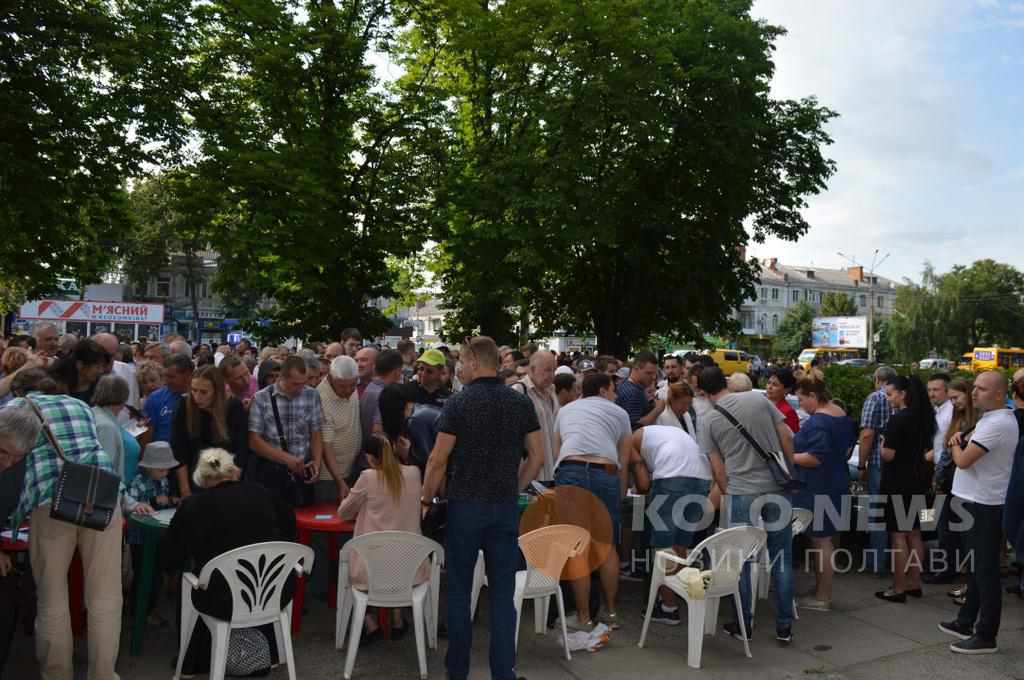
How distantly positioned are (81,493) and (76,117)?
39.1 feet

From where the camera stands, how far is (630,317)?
77.2 feet

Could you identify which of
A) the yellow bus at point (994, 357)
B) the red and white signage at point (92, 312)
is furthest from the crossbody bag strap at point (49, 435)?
the yellow bus at point (994, 357)

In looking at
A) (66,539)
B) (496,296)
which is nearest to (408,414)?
(66,539)

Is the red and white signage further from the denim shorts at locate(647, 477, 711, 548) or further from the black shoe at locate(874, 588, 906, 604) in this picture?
the black shoe at locate(874, 588, 906, 604)

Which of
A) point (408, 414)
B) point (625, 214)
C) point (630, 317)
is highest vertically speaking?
point (625, 214)

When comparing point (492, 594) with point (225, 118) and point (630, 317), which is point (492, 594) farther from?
point (630, 317)

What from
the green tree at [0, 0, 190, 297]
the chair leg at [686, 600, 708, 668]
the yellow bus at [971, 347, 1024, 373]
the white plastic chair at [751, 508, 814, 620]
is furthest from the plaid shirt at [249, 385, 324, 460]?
the yellow bus at [971, 347, 1024, 373]

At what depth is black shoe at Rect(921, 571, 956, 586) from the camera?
23.4 feet

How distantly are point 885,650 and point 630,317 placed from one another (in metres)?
18.3

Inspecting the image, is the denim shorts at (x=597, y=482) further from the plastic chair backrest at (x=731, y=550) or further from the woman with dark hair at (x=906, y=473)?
the woman with dark hair at (x=906, y=473)

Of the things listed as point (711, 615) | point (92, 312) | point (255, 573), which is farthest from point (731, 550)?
point (92, 312)

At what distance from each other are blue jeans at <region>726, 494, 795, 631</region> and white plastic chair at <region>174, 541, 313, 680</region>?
285 cm

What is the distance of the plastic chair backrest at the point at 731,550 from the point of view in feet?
16.6

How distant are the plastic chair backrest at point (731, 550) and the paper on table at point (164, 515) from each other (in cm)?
331
